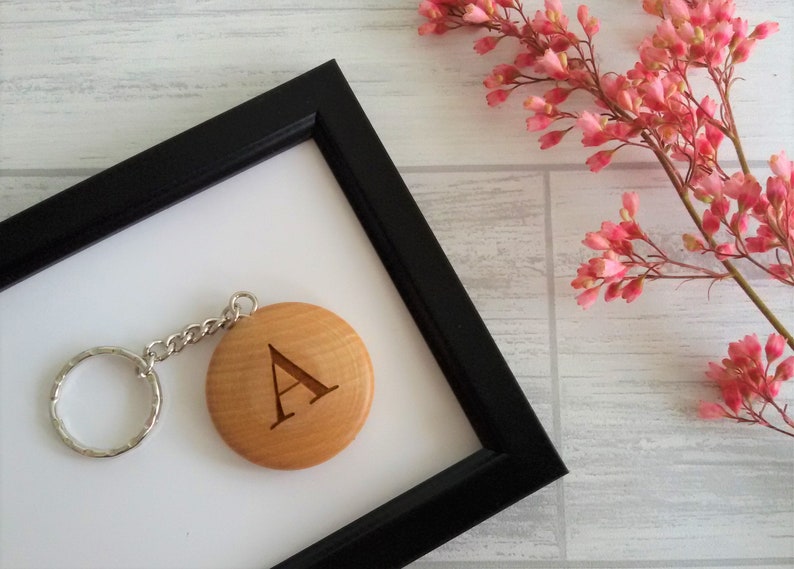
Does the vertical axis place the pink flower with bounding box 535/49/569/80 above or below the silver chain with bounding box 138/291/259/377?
above

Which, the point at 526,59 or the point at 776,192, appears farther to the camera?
the point at 526,59

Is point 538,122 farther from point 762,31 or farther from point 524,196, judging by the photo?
point 762,31

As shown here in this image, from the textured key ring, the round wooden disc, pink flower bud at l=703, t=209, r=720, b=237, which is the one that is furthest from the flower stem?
the textured key ring

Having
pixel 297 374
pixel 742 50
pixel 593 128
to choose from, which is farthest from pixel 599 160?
pixel 297 374

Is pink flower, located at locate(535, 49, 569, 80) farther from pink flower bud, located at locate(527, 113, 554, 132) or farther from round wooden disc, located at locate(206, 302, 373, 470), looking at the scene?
round wooden disc, located at locate(206, 302, 373, 470)

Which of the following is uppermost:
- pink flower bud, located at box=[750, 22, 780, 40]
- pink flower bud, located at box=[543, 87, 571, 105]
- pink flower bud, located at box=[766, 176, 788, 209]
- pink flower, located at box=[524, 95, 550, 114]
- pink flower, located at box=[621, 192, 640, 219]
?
pink flower bud, located at box=[543, 87, 571, 105]

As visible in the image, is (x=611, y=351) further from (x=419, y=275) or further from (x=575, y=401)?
(x=419, y=275)

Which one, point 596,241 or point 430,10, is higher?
point 430,10

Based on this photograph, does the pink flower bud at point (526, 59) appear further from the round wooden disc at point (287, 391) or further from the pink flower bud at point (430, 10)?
the round wooden disc at point (287, 391)
